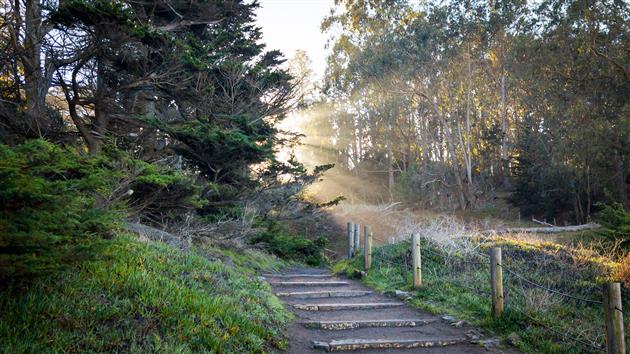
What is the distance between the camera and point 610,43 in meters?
18.9

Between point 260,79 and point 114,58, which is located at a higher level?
point 260,79

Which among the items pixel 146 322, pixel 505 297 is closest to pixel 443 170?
pixel 505 297

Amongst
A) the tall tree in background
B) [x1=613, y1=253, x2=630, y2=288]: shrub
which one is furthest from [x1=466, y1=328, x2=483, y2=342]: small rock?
the tall tree in background

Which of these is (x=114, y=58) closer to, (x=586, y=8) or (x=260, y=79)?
(x=260, y=79)

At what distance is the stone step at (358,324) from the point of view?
6.08 meters

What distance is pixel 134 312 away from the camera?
395cm

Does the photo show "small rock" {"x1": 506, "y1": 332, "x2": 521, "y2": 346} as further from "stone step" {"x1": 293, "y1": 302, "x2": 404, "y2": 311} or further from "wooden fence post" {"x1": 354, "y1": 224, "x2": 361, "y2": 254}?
"wooden fence post" {"x1": 354, "y1": 224, "x2": 361, "y2": 254}

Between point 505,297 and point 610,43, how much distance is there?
713 inches

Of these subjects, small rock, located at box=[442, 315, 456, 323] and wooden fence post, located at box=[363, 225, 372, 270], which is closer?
small rock, located at box=[442, 315, 456, 323]

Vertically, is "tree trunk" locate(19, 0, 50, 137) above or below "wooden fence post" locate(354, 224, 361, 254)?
above

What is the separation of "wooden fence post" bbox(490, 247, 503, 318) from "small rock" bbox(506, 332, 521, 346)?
1.86 ft

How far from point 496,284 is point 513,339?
937 millimetres

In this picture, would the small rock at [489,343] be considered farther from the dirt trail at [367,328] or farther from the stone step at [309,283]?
the stone step at [309,283]

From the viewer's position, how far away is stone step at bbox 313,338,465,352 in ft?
16.7
